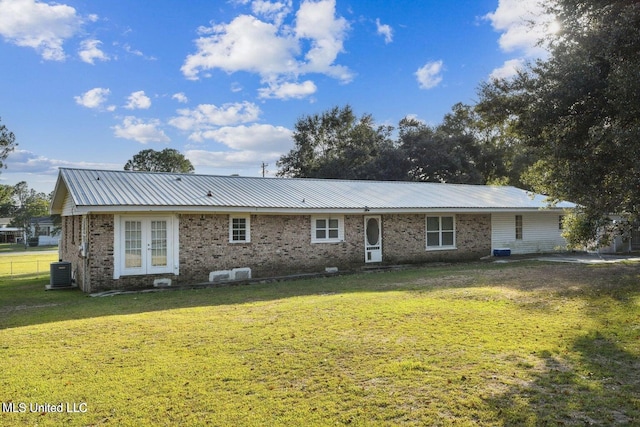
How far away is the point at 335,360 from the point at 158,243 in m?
9.48

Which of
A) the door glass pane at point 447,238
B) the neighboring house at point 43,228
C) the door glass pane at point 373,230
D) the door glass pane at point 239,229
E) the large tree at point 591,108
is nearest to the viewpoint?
the large tree at point 591,108

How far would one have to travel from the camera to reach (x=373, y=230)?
1823 cm

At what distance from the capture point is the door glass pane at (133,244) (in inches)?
520

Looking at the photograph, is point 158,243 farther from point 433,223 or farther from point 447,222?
point 447,222

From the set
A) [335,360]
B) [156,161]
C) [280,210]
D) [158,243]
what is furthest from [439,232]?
[156,161]

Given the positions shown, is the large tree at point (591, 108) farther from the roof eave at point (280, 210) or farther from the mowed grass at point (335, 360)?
the roof eave at point (280, 210)

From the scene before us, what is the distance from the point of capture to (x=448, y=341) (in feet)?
21.4

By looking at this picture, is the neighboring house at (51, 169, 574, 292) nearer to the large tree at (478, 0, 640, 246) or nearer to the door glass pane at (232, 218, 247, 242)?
the door glass pane at (232, 218, 247, 242)

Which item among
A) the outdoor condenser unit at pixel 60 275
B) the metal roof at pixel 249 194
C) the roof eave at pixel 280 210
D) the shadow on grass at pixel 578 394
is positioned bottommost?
the shadow on grass at pixel 578 394

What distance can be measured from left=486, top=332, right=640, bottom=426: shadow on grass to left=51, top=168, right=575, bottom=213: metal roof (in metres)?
11.0

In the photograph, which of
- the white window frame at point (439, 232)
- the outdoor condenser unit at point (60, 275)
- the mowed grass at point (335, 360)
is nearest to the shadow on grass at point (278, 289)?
the mowed grass at point (335, 360)

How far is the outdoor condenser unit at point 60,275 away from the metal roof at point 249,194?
2261 mm

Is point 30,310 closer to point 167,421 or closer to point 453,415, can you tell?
point 167,421

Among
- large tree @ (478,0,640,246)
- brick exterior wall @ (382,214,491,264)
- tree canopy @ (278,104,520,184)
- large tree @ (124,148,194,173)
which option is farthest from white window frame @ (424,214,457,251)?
large tree @ (124,148,194,173)
